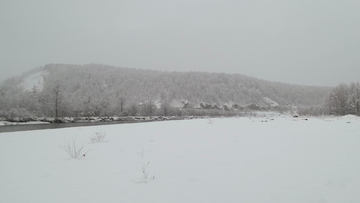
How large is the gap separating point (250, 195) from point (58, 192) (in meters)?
3.30

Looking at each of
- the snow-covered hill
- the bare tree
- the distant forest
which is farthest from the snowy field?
the snow-covered hill

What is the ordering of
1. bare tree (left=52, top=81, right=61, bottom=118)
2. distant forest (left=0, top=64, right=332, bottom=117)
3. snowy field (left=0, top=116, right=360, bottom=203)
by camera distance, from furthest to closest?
distant forest (left=0, top=64, right=332, bottom=117)
bare tree (left=52, top=81, right=61, bottom=118)
snowy field (left=0, top=116, right=360, bottom=203)

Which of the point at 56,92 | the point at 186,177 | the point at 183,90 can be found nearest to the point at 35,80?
the point at 56,92

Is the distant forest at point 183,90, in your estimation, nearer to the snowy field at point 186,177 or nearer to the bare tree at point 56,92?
the bare tree at point 56,92

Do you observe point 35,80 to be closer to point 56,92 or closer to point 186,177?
point 56,92

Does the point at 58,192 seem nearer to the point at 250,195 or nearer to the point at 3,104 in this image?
the point at 250,195

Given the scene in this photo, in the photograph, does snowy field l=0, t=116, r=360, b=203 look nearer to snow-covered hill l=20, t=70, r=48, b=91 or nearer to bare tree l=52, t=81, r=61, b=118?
bare tree l=52, t=81, r=61, b=118

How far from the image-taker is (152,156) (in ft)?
16.3

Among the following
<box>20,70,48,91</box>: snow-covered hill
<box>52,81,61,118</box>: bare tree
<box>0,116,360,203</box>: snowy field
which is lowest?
<box>0,116,360,203</box>: snowy field

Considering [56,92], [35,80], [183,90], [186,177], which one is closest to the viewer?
[186,177]

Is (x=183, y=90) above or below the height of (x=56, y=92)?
above

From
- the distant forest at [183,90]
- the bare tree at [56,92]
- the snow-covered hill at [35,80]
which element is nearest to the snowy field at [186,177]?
the bare tree at [56,92]

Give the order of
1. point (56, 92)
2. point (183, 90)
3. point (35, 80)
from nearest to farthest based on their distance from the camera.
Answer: point (56, 92) < point (35, 80) < point (183, 90)

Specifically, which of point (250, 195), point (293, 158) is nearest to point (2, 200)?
point (250, 195)
